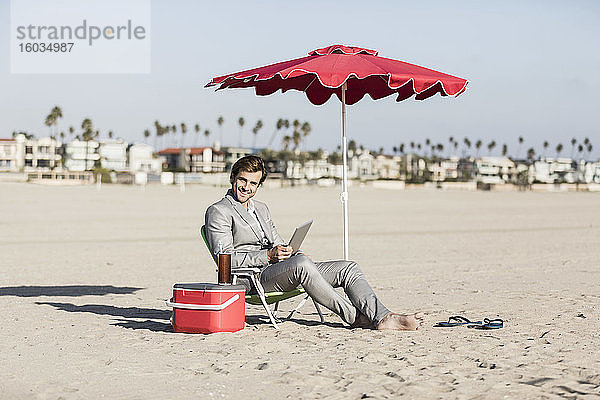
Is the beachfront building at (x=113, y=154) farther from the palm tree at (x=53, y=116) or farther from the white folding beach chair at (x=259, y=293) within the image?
the white folding beach chair at (x=259, y=293)

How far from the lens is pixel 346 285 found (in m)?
5.60

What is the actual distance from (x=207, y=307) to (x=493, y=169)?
5241 inches

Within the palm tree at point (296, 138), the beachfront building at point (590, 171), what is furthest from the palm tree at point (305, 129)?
the beachfront building at point (590, 171)

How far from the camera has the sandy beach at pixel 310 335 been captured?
414cm

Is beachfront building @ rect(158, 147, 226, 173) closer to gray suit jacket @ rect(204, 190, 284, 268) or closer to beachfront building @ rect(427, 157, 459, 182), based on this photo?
beachfront building @ rect(427, 157, 459, 182)

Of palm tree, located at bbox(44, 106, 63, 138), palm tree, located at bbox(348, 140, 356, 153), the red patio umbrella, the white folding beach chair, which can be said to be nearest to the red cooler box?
the white folding beach chair

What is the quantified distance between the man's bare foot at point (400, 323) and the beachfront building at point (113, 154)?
331ft

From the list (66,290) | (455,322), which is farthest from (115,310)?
(455,322)

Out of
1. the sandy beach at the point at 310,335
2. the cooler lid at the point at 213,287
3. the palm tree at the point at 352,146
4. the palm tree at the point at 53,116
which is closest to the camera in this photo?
the sandy beach at the point at 310,335

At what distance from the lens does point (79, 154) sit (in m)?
104

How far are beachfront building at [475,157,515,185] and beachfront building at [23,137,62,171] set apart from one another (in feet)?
210

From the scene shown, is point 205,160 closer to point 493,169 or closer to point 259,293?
point 493,169

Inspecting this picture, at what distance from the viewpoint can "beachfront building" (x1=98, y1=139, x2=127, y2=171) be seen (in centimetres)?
10400

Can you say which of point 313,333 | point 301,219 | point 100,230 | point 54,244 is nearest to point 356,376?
point 313,333
